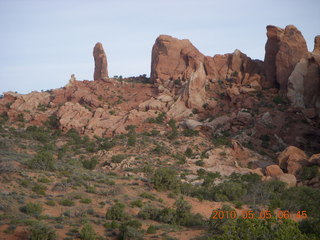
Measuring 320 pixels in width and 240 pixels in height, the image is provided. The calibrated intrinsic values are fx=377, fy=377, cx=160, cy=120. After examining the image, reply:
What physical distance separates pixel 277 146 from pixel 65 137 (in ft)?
72.5

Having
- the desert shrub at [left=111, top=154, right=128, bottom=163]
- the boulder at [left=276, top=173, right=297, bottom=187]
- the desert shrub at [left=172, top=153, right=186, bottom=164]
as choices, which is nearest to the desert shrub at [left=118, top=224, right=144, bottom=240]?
the boulder at [left=276, top=173, right=297, bottom=187]

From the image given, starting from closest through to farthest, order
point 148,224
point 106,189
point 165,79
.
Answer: point 148,224
point 106,189
point 165,79

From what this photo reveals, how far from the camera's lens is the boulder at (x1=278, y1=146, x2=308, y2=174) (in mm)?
29222

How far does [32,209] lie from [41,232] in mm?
3186

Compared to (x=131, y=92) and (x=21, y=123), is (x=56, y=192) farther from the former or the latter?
(x=131, y=92)

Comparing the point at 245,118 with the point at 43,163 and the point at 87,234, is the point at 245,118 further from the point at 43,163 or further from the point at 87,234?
the point at 87,234

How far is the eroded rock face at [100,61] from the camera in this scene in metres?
55.7

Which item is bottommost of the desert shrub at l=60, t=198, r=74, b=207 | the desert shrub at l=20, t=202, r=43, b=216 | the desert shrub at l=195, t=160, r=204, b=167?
the desert shrub at l=195, t=160, r=204, b=167

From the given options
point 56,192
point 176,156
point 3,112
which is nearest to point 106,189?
point 56,192

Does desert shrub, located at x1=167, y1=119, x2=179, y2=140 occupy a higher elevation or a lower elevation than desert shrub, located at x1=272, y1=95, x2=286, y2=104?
lower

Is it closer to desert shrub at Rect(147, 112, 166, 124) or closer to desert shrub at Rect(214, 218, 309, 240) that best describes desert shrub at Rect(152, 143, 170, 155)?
desert shrub at Rect(147, 112, 166, 124)

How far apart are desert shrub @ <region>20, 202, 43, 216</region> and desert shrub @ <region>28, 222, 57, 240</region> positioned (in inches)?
97.6

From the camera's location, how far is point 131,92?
5081 cm

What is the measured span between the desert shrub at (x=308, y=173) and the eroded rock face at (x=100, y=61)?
113ft
